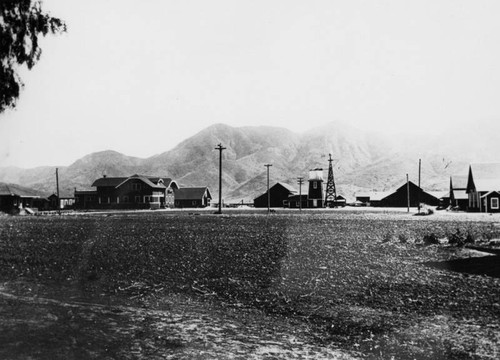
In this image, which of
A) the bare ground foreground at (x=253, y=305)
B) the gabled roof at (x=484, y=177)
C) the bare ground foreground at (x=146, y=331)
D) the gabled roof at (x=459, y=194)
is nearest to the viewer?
the bare ground foreground at (x=146, y=331)

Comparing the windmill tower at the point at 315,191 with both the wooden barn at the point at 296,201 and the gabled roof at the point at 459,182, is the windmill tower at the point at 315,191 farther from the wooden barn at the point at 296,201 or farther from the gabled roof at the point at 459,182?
the gabled roof at the point at 459,182

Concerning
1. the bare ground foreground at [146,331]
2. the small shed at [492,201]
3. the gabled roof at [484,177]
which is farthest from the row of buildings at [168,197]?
the bare ground foreground at [146,331]

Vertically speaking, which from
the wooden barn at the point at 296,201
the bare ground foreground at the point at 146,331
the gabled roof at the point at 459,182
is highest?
the gabled roof at the point at 459,182

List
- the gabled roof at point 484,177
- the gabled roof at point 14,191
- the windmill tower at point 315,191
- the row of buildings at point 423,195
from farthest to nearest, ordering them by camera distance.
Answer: the windmill tower at point 315,191 < the gabled roof at point 14,191 < the row of buildings at point 423,195 < the gabled roof at point 484,177

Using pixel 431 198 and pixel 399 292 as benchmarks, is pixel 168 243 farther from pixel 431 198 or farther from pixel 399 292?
pixel 431 198

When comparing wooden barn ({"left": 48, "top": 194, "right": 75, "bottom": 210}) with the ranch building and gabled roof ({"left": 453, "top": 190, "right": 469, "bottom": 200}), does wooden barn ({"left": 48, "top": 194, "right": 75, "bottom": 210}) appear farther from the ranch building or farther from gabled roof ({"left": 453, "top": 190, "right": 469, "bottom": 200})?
gabled roof ({"left": 453, "top": 190, "right": 469, "bottom": 200})

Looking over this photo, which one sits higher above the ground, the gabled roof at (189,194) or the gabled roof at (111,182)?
the gabled roof at (111,182)

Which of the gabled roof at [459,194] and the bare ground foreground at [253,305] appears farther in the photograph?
the gabled roof at [459,194]
